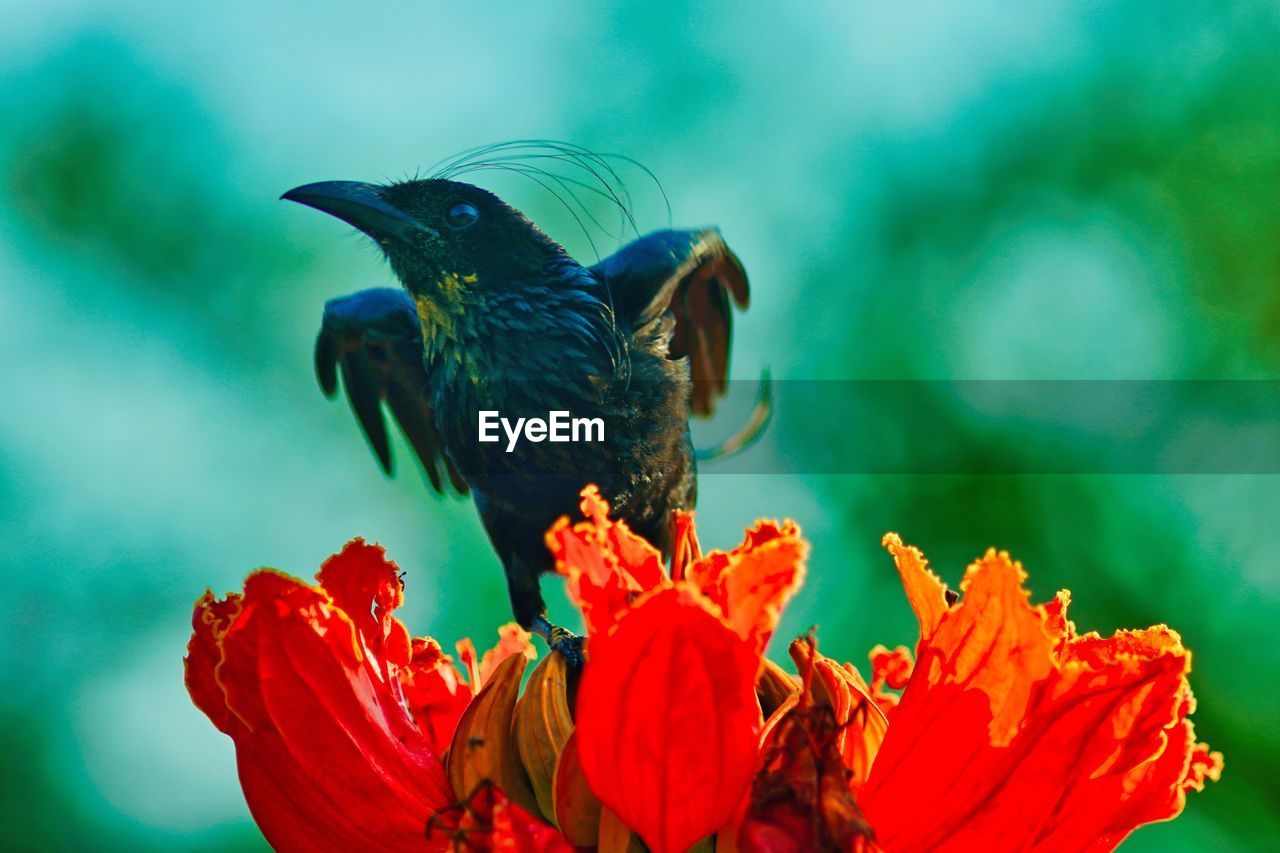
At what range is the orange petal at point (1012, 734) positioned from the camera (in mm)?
1729

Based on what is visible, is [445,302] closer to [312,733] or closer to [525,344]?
[525,344]

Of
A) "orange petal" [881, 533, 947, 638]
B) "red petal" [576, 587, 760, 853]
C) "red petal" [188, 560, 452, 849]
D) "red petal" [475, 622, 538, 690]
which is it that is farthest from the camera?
"red petal" [475, 622, 538, 690]

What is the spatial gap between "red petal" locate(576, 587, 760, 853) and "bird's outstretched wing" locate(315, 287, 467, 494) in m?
1.71

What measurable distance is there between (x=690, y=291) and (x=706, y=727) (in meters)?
2.19

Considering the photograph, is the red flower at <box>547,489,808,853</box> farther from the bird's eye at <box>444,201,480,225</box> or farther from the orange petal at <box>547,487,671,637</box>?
the bird's eye at <box>444,201,480,225</box>

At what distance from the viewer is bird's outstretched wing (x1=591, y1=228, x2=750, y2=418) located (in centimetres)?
315

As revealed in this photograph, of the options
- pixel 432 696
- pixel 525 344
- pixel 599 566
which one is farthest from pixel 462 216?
pixel 599 566

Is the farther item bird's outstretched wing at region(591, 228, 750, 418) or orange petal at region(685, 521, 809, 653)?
bird's outstretched wing at region(591, 228, 750, 418)

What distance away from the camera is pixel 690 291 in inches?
142

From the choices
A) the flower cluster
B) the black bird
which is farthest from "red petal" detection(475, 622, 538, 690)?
the flower cluster

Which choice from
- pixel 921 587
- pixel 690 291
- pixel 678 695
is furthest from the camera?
pixel 690 291

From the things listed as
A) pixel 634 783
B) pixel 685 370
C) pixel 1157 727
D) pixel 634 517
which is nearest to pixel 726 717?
pixel 634 783

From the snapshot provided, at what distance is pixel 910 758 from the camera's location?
1781 millimetres

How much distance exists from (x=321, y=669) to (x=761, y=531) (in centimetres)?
75
